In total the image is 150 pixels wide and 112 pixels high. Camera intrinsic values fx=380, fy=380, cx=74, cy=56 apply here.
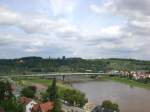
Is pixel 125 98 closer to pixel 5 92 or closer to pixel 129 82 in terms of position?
pixel 5 92

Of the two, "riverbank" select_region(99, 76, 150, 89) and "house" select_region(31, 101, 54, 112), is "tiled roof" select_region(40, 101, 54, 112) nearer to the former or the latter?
"house" select_region(31, 101, 54, 112)

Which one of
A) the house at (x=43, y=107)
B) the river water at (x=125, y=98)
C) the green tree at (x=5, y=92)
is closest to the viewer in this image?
the house at (x=43, y=107)

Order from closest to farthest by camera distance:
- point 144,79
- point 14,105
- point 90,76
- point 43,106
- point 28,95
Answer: point 14,105, point 43,106, point 28,95, point 144,79, point 90,76

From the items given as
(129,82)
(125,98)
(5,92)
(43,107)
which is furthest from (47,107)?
(129,82)

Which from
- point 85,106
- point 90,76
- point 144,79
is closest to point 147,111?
point 85,106

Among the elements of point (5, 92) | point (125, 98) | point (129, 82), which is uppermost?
point (5, 92)

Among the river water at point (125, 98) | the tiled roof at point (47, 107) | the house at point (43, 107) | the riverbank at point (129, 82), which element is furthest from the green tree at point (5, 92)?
the riverbank at point (129, 82)

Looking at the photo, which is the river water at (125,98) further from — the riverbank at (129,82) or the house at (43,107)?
the riverbank at (129,82)

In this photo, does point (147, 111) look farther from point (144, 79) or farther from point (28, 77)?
point (28, 77)

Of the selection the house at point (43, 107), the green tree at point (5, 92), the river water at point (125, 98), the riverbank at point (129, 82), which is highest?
the green tree at point (5, 92)

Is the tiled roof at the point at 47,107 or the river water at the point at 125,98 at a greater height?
the tiled roof at the point at 47,107

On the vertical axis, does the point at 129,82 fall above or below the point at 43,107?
below
